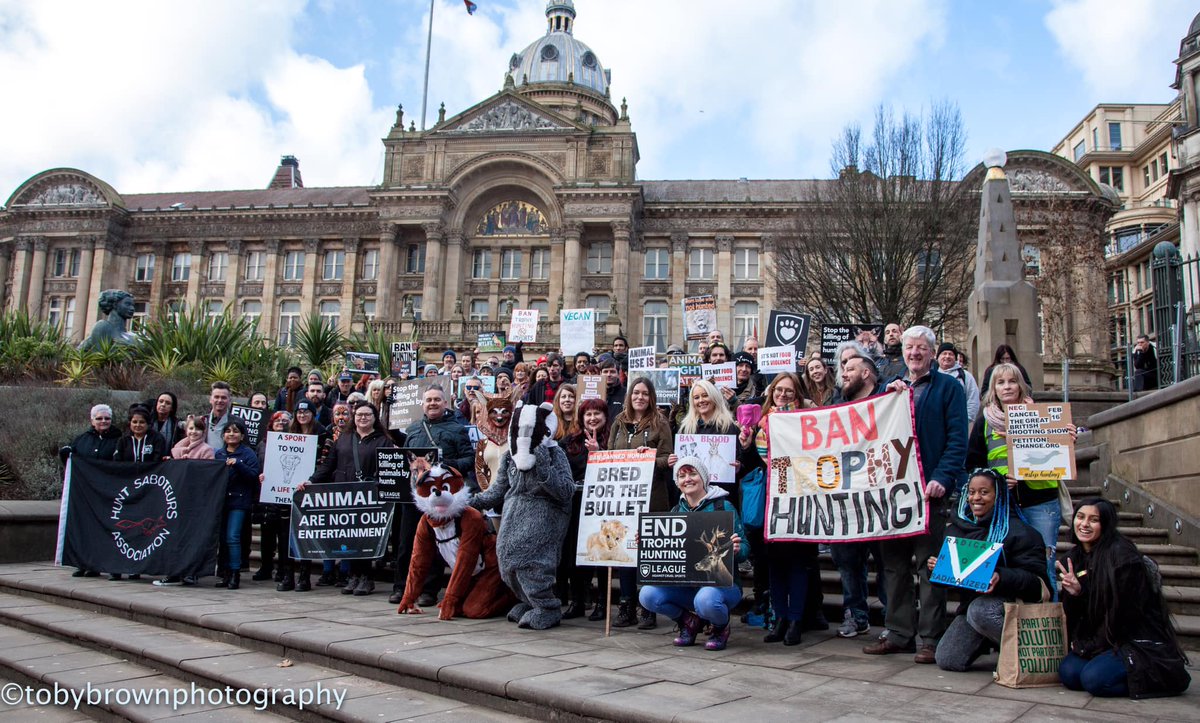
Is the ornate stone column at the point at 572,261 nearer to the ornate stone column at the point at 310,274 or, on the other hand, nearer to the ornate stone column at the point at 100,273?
the ornate stone column at the point at 310,274

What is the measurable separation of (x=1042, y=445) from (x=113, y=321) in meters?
20.0

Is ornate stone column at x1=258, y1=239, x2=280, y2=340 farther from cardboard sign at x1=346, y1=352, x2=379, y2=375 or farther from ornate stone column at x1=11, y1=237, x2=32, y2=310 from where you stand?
cardboard sign at x1=346, y1=352, x2=379, y2=375

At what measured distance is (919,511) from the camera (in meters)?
6.03

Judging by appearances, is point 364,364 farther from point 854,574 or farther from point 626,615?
point 854,574

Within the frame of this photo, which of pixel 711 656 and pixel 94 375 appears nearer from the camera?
pixel 711 656

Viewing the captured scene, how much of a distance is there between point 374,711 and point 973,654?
3.91 m

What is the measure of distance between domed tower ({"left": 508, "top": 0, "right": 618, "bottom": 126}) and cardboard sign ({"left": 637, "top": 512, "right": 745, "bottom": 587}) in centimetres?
5823

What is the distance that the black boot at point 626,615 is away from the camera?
24.2ft

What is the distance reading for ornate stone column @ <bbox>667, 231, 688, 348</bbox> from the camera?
47.5 meters

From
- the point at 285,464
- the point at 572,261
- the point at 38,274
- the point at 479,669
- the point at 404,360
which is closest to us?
the point at 479,669

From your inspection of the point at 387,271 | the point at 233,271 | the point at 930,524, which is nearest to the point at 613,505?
the point at 930,524

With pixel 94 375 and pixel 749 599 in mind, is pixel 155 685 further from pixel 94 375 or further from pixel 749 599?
pixel 94 375

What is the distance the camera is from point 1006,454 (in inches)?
248

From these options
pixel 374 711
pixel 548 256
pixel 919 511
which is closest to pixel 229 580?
pixel 374 711
